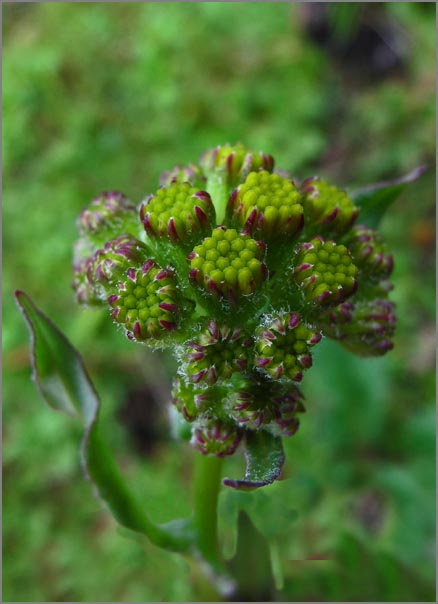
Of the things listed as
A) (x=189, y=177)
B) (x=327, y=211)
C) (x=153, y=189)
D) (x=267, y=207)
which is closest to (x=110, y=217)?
(x=189, y=177)

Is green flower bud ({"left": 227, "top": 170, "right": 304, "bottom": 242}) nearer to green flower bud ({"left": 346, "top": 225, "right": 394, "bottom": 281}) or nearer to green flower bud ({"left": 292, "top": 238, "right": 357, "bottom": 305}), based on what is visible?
green flower bud ({"left": 292, "top": 238, "right": 357, "bottom": 305})

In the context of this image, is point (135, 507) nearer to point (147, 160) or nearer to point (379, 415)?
point (379, 415)

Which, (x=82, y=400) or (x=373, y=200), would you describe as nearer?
(x=82, y=400)

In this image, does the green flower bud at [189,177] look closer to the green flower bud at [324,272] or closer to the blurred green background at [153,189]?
the green flower bud at [324,272]

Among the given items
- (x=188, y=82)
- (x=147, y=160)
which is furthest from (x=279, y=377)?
(x=188, y=82)

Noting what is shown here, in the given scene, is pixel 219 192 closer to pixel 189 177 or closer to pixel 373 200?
pixel 189 177

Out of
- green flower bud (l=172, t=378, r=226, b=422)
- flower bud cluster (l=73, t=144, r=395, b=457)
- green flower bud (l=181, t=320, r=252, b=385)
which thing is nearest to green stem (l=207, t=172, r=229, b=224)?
flower bud cluster (l=73, t=144, r=395, b=457)

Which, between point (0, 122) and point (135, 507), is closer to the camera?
point (135, 507)
